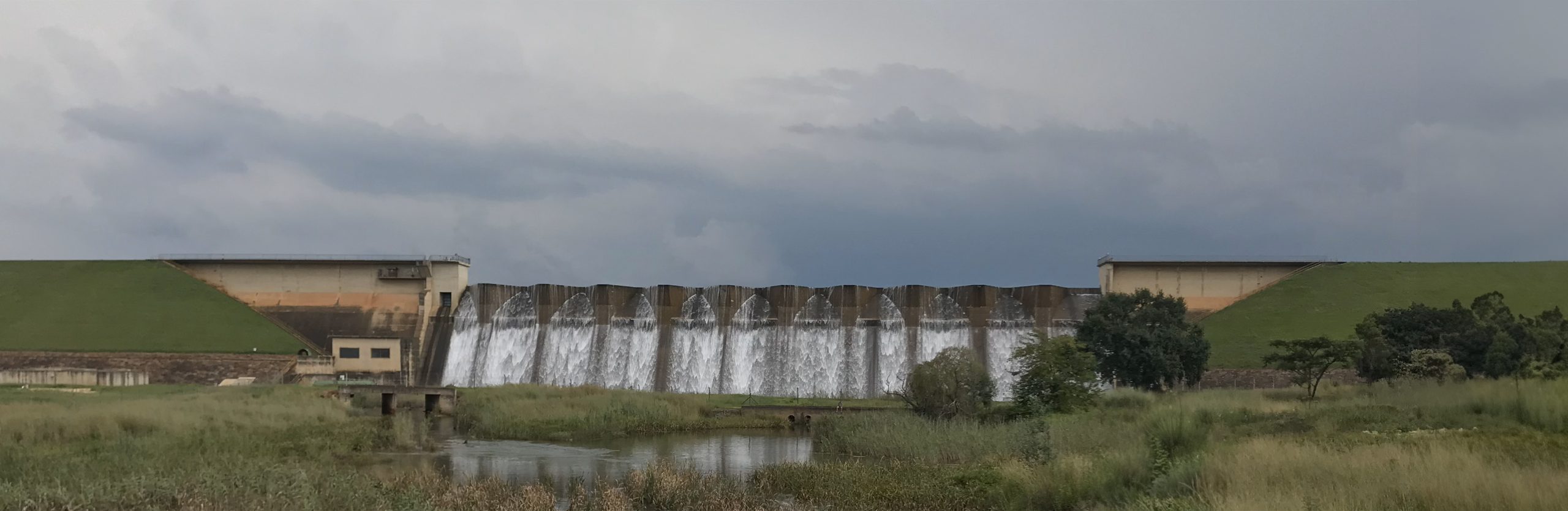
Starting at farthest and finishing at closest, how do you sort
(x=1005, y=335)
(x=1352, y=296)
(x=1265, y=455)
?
(x=1352, y=296) < (x=1005, y=335) < (x=1265, y=455)

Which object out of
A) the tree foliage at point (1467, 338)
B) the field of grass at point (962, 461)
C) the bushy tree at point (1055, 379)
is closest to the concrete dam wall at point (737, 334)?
the tree foliage at point (1467, 338)

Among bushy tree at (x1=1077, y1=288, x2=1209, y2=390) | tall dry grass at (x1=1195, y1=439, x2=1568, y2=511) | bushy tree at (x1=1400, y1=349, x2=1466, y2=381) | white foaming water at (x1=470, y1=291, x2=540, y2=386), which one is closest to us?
tall dry grass at (x1=1195, y1=439, x2=1568, y2=511)

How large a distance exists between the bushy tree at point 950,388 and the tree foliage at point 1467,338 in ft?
51.5

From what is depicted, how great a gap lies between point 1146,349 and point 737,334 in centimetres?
2266

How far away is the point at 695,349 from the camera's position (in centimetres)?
6788

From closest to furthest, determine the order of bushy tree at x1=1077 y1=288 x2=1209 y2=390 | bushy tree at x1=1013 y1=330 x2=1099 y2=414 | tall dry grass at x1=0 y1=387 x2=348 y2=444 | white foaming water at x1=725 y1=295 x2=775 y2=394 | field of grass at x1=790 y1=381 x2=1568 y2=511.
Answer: field of grass at x1=790 y1=381 x2=1568 y2=511 → tall dry grass at x1=0 y1=387 x2=348 y2=444 → bushy tree at x1=1013 y1=330 x2=1099 y2=414 → bushy tree at x1=1077 y1=288 x2=1209 y2=390 → white foaming water at x1=725 y1=295 x2=775 y2=394

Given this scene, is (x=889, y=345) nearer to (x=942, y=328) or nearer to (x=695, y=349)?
(x=942, y=328)

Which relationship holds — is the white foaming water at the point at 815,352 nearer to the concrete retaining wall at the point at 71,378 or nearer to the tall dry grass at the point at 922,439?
the tall dry grass at the point at 922,439

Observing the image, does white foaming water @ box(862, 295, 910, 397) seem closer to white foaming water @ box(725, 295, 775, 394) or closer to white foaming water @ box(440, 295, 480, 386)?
white foaming water @ box(725, 295, 775, 394)

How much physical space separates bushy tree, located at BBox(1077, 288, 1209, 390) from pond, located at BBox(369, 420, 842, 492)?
58.5 ft

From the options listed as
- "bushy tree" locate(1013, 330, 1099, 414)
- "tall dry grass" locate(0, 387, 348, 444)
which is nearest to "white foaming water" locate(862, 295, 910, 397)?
"bushy tree" locate(1013, 330, 1099, 414)

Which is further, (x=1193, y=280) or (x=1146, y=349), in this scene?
(x=1193, y=280)

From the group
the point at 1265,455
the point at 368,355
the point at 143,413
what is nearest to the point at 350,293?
the point at 368,355

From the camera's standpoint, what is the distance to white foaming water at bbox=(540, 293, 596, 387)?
67062 mm
